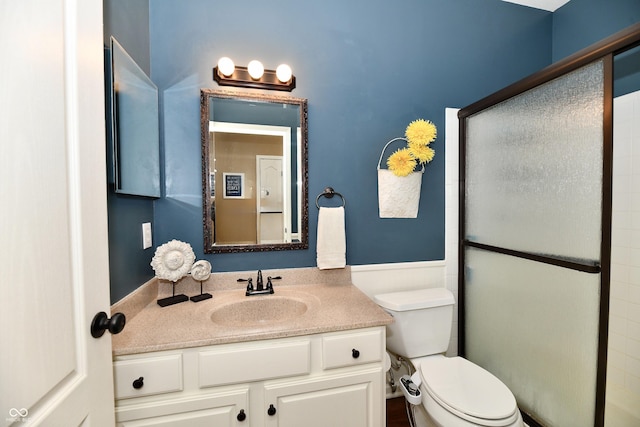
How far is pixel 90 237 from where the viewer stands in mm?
656

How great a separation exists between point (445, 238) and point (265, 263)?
1.19 meters

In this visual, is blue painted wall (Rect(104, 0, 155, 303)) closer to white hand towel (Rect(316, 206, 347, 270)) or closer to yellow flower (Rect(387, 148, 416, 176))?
white hand towel (Rect(316, 206, 347, 270))

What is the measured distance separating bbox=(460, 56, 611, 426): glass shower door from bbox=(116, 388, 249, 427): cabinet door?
4.61ft

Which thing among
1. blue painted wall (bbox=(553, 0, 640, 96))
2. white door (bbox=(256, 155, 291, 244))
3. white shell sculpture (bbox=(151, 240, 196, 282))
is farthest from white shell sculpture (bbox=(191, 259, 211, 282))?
blue painted wall (bbox=(553, 0, 640, 96))

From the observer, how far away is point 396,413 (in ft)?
5.05

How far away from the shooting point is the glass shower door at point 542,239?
1062 millimetres

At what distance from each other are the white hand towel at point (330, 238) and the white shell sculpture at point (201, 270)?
58cm

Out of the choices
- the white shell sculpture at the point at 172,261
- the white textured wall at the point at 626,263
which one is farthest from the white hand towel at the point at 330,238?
the white textured wall at the point at 626,263

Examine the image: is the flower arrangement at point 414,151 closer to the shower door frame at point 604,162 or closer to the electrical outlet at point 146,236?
the shower door frame at point 604,162

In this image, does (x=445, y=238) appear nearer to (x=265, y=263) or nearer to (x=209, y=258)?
(x=265, y=263)

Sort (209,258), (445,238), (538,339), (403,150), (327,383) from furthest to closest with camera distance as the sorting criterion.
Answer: (445,238)
(403,150)
(209,258)
(538,339)
(327,383)

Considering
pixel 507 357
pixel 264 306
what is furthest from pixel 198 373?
pixel 507 357

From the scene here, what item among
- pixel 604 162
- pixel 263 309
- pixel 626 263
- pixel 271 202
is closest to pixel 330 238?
pixel 271 202

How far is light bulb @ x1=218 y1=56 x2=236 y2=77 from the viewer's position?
1.33 metres
